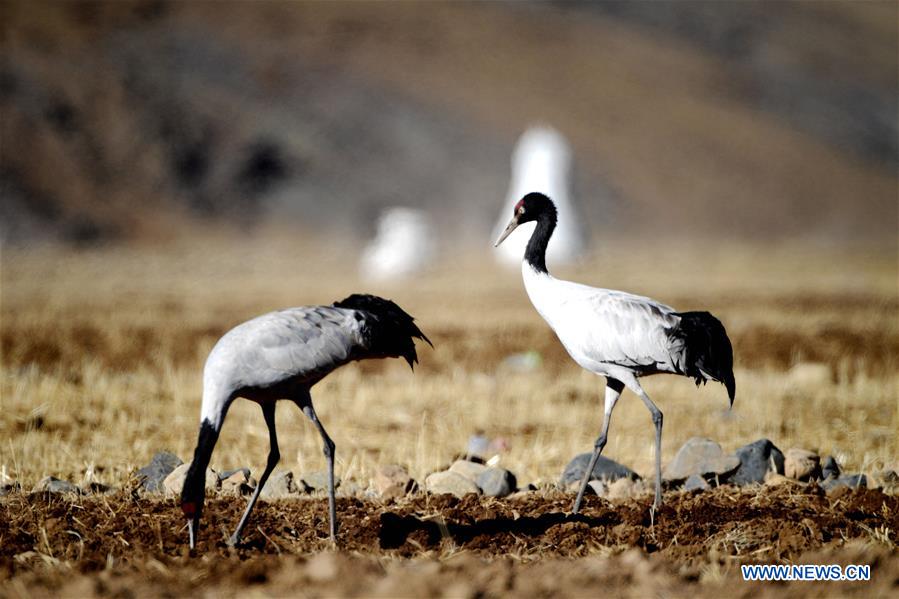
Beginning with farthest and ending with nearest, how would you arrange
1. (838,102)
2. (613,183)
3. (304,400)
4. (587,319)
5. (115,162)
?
1. (838,102)
2. (613,183)
3. (115,162)
4. (587,319)
5. (304,400)

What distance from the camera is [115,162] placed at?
69.1m

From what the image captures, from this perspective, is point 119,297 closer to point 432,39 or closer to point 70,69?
point 70,69

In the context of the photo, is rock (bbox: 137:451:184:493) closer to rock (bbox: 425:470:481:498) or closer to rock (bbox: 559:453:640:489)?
rock (bbox: 425:470:481:498)

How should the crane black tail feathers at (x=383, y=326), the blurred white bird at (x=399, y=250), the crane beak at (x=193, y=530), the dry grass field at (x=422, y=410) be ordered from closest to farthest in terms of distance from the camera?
the crane beak at (x=193, y=530)
the dry grass field at (x=422, y=410)
the crane black tail feathers at (x=383, y=326)
the blurred white bird at (x=399, y=250)

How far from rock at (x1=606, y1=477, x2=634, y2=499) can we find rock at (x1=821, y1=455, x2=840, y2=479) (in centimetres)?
163

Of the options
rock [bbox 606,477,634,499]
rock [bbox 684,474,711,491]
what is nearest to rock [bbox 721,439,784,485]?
rock [bbox 684,474,711,491]

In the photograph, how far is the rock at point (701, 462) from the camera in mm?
8227

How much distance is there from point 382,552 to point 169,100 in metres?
72.6

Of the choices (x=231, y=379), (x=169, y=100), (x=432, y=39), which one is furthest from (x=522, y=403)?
(x=432, y=39)

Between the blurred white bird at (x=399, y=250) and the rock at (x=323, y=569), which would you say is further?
the blurred white bird at (x=399, y=250)

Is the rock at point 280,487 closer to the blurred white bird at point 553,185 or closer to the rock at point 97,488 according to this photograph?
the rock at point 97,488

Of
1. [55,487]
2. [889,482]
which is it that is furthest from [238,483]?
[889,482]

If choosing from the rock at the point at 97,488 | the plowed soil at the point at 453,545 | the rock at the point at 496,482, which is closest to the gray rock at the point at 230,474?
the plowed soil at the point at 453,545

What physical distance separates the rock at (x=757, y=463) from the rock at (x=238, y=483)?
3787mm
